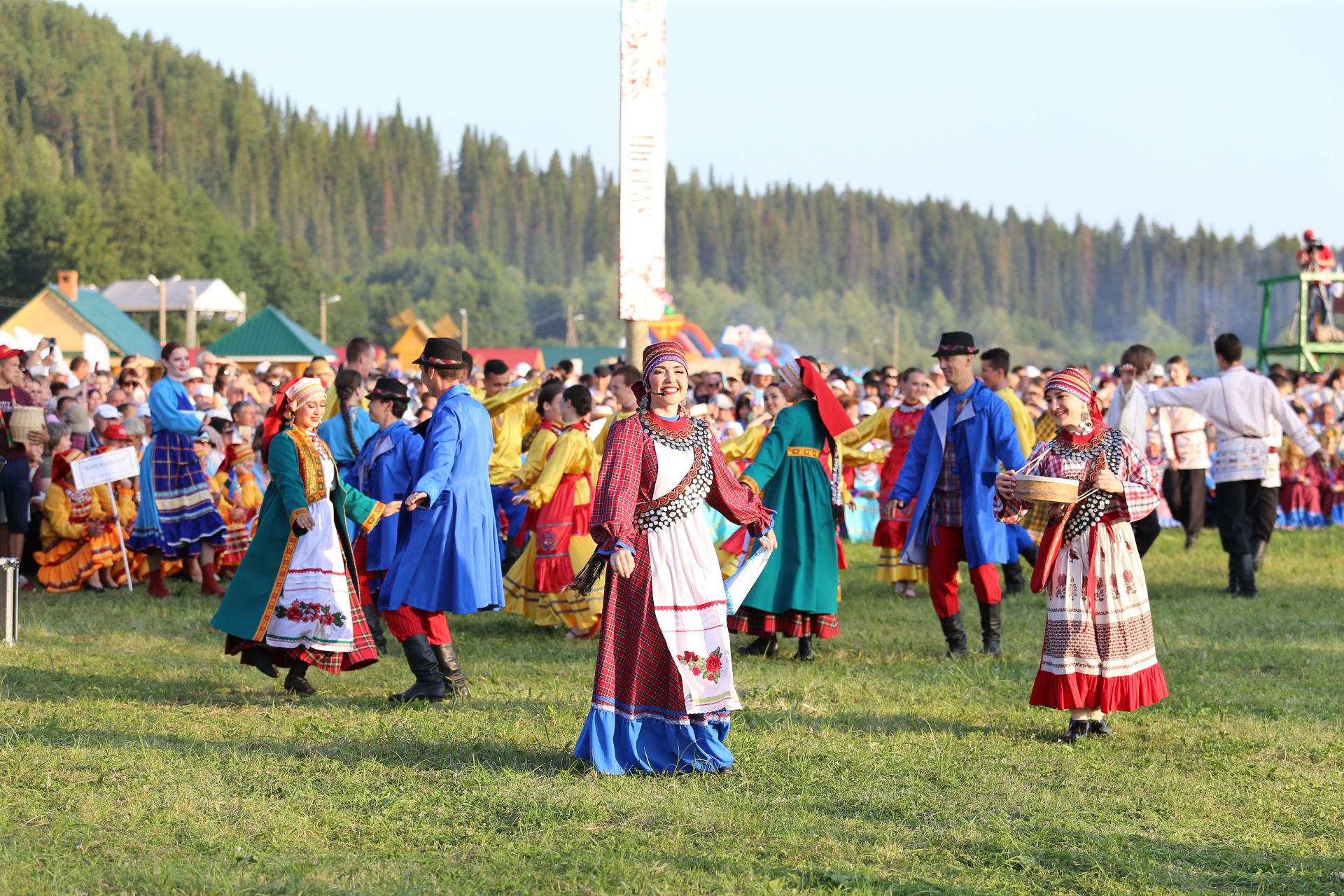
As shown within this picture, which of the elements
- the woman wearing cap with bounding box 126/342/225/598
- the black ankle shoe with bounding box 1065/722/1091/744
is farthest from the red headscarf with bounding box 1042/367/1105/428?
the woman wearing cap with bounding box 126/342/225/598

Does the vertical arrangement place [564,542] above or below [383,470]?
below

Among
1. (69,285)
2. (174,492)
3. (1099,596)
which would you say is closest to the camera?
(1099,596)

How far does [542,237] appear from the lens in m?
167

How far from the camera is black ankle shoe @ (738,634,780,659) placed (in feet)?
27.5

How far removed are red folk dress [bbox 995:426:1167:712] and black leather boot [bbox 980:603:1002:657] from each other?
2.08m

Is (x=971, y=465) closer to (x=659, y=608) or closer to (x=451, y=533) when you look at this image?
(x=451, y=533)

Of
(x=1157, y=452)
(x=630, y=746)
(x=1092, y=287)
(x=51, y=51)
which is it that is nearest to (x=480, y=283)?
(x=51, y=51)

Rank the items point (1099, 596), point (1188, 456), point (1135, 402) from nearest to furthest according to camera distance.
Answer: point (1099, 596) < point (1135, 402) < point (1188, 456)

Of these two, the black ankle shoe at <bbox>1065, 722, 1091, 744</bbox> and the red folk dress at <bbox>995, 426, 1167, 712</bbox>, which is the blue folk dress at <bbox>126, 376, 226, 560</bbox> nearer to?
the red folk dress at <bbox>995, 426, 1167, 712</bbox>

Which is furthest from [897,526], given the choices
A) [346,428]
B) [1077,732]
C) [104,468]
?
[104,468]

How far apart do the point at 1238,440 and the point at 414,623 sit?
6.92 m

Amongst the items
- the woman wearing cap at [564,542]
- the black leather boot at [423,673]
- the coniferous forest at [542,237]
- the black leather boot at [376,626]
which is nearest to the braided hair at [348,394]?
the black leather boot at [376,626]

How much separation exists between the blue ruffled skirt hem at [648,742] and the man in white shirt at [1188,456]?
368 inches

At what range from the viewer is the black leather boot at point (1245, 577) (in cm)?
1061
